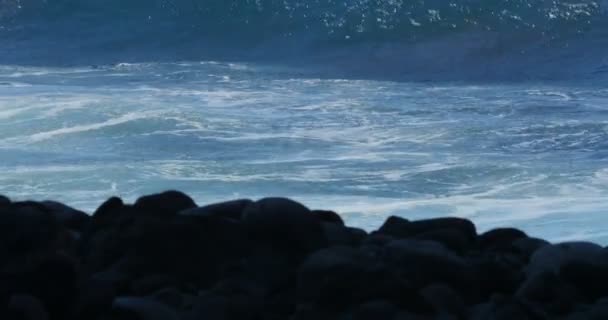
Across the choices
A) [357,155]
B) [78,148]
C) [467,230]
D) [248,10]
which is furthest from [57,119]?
[248,10]

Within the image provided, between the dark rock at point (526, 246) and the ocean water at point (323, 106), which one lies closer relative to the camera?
the dark rock at point (526, 246)

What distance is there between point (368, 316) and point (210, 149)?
275 inches

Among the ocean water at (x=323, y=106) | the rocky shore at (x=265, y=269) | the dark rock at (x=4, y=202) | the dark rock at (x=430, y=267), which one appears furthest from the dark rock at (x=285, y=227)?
→ the ocean water at (x=323, y=106)

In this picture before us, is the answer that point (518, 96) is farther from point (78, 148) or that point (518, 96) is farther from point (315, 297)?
point (315, 297)

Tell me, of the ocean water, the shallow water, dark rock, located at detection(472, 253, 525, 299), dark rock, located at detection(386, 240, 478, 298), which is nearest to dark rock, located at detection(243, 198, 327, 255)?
dark rock, located at detection(386, 240, 478, 298)

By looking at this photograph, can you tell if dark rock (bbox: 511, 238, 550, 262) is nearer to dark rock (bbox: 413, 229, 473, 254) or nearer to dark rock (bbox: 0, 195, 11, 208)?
dark rock (bbox: 413, 229, 473, 254)

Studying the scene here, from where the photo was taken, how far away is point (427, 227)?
2062mm

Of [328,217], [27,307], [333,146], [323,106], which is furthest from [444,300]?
[323,106]

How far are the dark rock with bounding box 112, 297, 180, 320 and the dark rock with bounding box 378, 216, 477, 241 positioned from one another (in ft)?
1.78

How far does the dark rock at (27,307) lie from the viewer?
159 cm

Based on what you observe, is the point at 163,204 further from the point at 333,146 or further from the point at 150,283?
the point at 333,146

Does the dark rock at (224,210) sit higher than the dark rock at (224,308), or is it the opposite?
the dark rock at (224,210)

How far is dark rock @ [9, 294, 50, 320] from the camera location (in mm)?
1589

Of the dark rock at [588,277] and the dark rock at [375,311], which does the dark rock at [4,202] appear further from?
the dark rock at [588,277]
